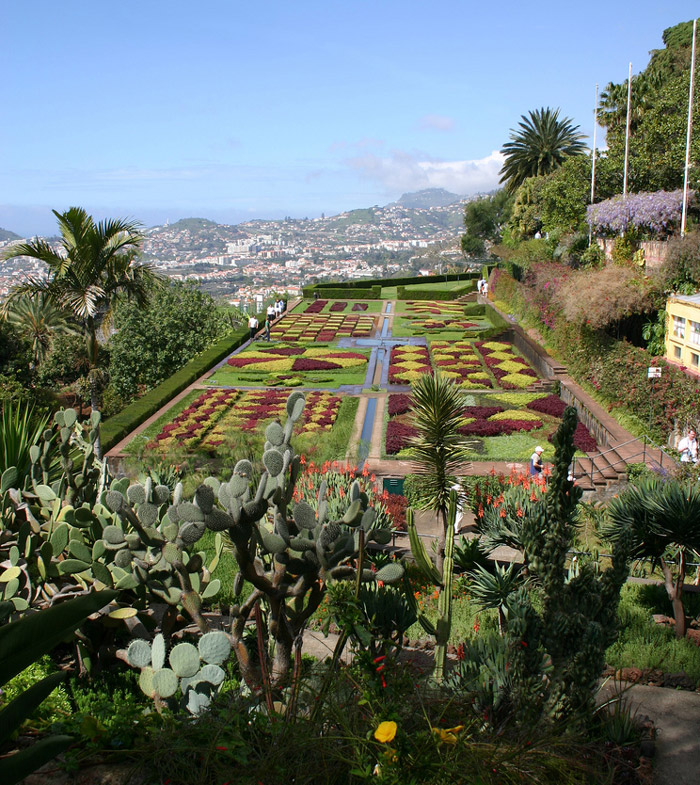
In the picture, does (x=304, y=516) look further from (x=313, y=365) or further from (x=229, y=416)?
(x=313, y=365)

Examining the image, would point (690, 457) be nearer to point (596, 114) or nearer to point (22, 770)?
point (22, 770)

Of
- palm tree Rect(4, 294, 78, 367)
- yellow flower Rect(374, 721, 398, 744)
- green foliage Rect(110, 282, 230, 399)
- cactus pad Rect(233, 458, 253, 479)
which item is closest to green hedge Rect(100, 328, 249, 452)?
green foliage Rect(110, 282, 230, 399)

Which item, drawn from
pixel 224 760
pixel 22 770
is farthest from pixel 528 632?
pixel 22 770

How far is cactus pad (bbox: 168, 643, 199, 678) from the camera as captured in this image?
4.27m

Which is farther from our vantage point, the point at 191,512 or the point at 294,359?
the point at 294,359

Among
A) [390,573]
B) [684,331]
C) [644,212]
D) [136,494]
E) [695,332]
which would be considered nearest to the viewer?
[390,573]

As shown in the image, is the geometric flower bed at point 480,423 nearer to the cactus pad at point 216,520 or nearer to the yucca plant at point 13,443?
the yucca plant at point 13,443

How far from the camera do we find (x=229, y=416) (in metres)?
20.5

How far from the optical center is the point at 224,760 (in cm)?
336

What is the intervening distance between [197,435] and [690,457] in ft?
37.0

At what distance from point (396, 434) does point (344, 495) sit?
7106 mm

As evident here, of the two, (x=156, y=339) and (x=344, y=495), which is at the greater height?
(x=156, y=339)

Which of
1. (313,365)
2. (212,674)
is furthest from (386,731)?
(313,365)

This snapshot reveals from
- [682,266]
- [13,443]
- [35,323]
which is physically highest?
Answer: [682,266]
